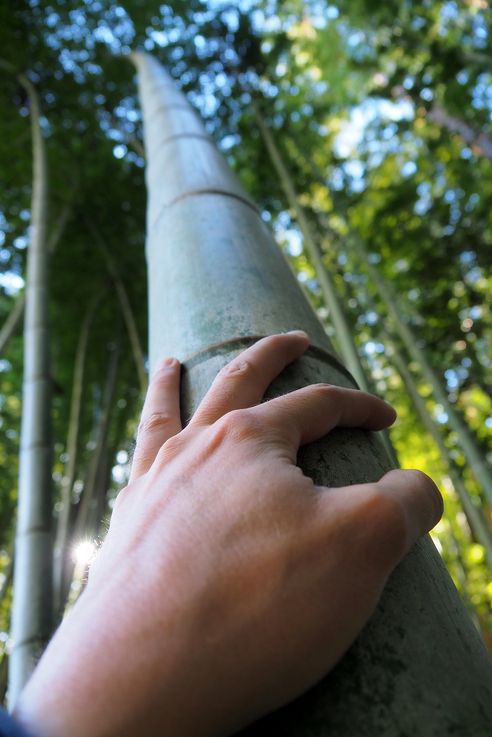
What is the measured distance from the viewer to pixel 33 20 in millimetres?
4676

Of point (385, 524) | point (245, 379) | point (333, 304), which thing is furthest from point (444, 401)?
point (385, 524)

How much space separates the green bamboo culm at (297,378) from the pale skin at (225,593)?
0.03 m

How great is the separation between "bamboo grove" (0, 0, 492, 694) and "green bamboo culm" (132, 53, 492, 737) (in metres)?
1.87

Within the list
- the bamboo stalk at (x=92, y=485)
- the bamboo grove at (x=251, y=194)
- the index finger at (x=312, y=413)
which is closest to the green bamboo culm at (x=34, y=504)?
the bamboo grove at (x=251, y=194)

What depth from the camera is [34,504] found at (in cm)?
261

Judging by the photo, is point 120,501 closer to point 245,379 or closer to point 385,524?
point 245,379

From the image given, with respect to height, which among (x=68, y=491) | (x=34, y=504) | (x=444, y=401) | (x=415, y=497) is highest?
(x=415, y=497)

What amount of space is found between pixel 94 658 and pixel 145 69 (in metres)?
3.16

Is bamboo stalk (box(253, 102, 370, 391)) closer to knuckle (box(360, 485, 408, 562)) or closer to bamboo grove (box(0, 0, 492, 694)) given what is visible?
bamboo grove (box(0, 0, 492, 694))

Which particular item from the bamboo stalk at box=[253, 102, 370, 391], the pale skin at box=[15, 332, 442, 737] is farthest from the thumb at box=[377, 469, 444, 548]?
the bamboo stalk at box=[253, 102, 370, 391]

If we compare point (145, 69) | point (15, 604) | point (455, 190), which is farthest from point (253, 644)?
point (455, 190)

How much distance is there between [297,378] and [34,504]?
224 centimetres

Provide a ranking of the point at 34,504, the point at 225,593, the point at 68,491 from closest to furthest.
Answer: the point at 225,593 < the point at 34,504 < the point at 68,491

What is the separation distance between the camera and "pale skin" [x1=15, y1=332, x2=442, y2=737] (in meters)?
0.45
